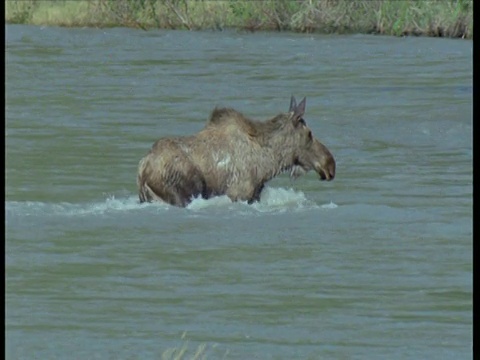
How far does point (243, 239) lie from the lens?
13680mm

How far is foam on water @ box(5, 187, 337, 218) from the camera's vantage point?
14.9 meters

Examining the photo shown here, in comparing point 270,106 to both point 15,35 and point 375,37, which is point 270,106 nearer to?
point 375,37

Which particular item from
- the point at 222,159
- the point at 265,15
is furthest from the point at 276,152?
the point at 265,15

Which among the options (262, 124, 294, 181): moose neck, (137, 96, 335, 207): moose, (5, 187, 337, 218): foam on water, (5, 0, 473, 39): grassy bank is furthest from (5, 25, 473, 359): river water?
(5, 0, 473, 39): grassy bank

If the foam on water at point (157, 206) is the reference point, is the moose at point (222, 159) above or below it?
above

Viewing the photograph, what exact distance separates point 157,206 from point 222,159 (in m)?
0.65

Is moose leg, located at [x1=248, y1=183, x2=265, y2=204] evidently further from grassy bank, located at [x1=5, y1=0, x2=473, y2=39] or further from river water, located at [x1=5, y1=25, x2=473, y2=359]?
grassy bank, located at [x1=5, y1=0, x2=473, y2=39]

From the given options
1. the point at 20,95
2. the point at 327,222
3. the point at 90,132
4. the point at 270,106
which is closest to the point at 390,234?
the point at 327,222

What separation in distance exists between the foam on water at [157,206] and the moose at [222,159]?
0.06m

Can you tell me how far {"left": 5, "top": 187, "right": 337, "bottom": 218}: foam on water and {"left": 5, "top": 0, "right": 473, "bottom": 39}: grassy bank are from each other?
20938 mm

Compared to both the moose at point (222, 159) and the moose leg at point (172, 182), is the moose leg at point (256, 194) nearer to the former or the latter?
the moose at point (222, 159)

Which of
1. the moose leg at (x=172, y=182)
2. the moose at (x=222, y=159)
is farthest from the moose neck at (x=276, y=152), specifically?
the moose leg at (x=172, y=182)

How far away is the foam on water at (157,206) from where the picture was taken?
14.9 m

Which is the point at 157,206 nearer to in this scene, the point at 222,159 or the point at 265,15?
the point at 222,159
